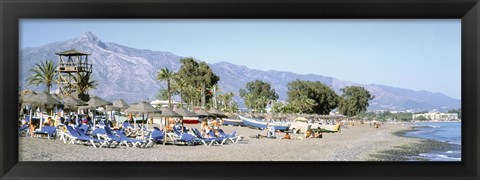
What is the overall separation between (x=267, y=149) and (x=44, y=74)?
486 centimetres

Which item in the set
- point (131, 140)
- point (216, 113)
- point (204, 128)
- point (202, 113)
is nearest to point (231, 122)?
point (216, 113)

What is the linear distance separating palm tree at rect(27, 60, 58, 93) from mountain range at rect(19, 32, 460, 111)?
0.33ft

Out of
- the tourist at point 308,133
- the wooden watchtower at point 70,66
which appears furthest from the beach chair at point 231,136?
the wooden watchtower at point 70,66

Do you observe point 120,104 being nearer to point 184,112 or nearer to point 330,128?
point 184,112

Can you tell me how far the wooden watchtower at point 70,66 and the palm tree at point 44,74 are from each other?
11 cm

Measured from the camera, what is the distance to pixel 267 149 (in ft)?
37.6

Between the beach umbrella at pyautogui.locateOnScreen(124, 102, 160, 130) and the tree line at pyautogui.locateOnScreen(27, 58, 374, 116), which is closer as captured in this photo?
the tree line at pyautogui.locateOnScreen(27, 58, 374, 116)

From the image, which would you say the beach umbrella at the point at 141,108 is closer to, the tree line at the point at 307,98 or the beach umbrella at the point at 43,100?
the beach umbrella at the point at 43,100

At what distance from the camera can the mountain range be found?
8711mm

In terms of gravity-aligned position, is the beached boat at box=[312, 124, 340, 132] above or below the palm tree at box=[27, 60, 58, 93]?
below

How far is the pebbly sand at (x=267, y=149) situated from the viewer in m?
8.38

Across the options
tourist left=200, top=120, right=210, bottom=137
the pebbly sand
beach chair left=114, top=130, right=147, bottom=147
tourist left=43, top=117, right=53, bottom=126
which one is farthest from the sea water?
tourist left=43, top=117, right=53, bottom=126

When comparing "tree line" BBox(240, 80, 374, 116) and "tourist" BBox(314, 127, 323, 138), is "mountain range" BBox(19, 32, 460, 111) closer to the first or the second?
"tree line" BBox(240, 80, 374, 116)
